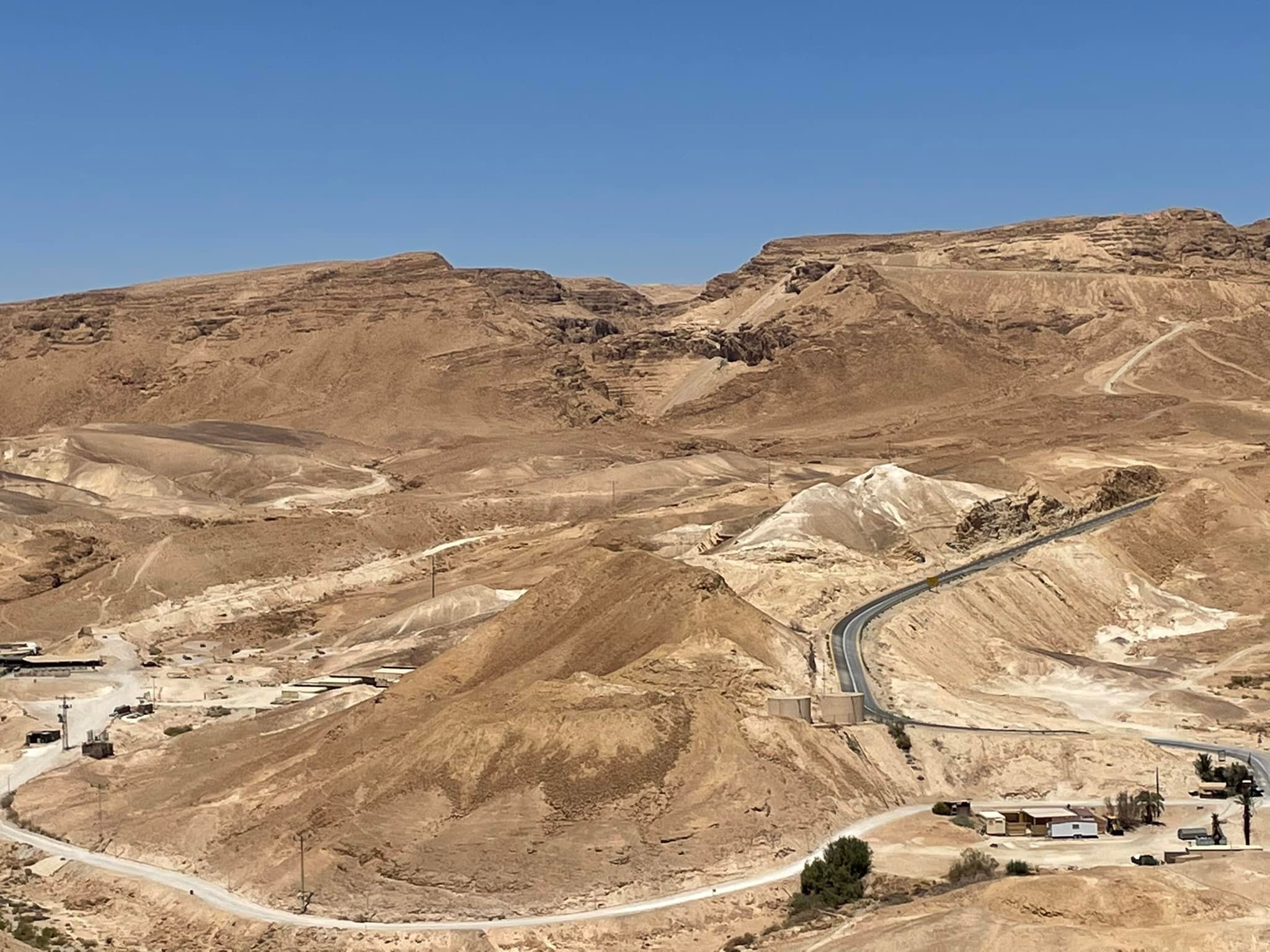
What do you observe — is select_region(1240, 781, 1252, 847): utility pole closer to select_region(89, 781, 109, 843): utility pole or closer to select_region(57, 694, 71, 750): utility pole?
select_region(89, 781, 109, 843): utility pole

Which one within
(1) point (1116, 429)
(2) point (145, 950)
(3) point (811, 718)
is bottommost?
(2) point (145, 950)

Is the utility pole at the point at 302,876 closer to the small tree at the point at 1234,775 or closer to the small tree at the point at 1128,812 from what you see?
the small tree at the point at 1128,812

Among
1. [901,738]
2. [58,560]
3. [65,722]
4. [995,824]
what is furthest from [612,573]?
[58,560]

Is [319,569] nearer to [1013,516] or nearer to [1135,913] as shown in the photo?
[1013,516]

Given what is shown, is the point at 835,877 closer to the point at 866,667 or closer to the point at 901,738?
the point at 901,738

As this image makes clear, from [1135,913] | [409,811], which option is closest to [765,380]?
[409,811]

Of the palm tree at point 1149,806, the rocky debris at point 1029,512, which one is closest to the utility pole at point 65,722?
the palm tree at point 1149,806
